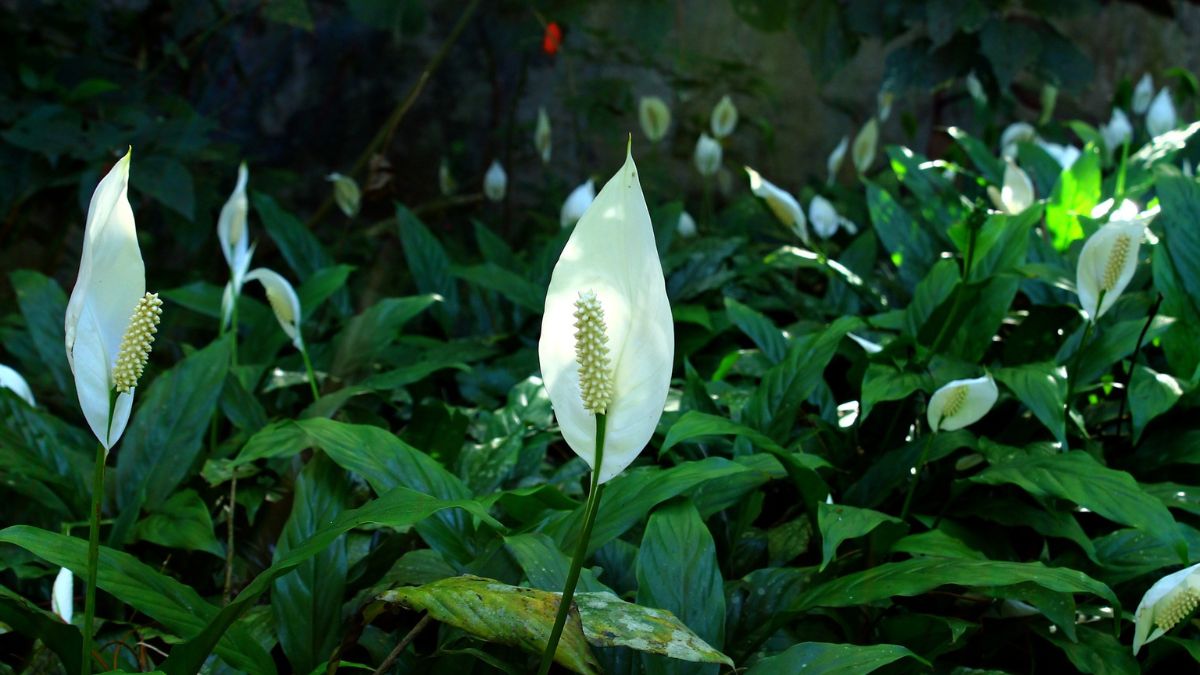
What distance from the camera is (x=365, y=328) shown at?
216 cm

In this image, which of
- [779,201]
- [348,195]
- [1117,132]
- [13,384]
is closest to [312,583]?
[13,384]

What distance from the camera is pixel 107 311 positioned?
0.91 meters

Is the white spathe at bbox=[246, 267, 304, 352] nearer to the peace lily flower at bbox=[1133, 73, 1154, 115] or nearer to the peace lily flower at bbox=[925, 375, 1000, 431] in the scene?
the peace lily flower at bbox=[925, 375, 1000, 431]

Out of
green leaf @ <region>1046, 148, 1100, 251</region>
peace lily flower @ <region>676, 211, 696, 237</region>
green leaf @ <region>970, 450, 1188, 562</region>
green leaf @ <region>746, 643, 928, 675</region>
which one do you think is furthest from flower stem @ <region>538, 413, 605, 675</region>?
peace lily flower @ <region>676, 211, 696, 237</region>

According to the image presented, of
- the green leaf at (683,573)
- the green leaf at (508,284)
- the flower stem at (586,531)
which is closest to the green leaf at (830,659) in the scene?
the green leaf at (683,573)

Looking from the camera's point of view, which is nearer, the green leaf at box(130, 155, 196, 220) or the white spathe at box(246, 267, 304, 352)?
the white spathe at box(246, 267, 304, 352)

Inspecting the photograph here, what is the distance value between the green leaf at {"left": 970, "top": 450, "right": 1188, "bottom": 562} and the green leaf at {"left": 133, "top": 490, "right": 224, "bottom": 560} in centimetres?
102

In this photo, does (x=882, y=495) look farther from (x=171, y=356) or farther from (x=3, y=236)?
(x=3, y=236)

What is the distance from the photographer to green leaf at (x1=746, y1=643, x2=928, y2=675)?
1.02 meters

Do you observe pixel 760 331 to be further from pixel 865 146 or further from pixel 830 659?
pixel 865 146

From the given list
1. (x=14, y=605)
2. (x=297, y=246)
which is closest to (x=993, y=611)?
(x=14, y=605)

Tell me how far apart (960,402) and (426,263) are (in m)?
1.61

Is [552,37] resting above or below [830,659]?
above

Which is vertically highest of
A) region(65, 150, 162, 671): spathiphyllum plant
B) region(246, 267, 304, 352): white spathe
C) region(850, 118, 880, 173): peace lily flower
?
region(65, 150, 162, 671): spathiphyllum plant
